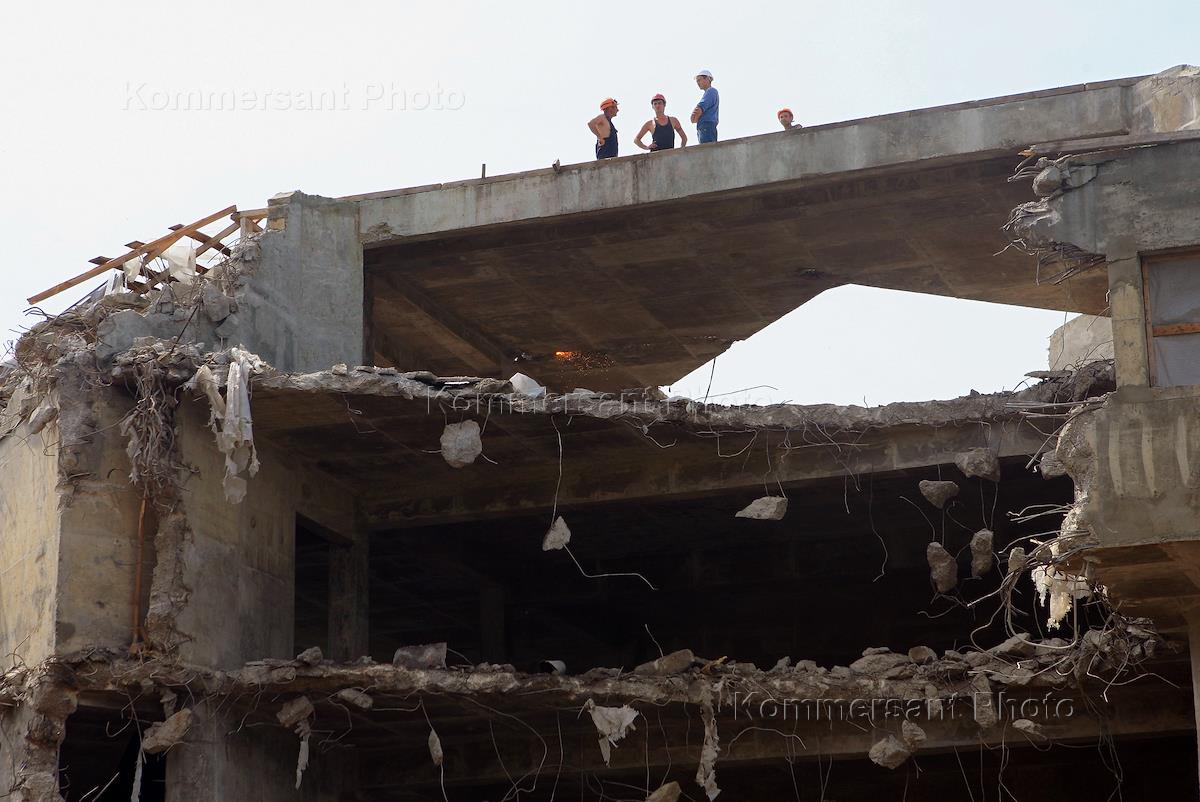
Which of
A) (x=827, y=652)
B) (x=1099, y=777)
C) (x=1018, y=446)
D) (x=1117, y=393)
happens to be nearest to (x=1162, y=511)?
(x=1117, y=393)

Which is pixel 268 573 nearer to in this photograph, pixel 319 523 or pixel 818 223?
pixel 319 523

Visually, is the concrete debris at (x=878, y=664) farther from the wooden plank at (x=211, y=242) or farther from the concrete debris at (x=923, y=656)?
the wooden plank at (x=211, y=242)

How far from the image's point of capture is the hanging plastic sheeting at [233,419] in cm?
1493

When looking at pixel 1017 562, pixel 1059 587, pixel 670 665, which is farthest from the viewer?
pixel 670 665

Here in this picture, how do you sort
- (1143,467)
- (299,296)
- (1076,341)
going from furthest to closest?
1. (1076,341)
2. (299,296)
3. (1143,467)

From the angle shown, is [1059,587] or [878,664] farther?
[878,664]

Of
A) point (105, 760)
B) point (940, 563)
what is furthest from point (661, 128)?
point (105, 760)

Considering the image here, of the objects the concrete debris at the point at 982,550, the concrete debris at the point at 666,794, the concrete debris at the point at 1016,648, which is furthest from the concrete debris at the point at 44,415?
the concrete debris at the point at 1016,648

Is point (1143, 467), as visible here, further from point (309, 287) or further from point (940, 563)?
point (309, 287)

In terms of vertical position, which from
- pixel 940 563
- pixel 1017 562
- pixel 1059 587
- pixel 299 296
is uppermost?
pixel 299 296

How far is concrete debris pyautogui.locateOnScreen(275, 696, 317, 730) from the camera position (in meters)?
15.8

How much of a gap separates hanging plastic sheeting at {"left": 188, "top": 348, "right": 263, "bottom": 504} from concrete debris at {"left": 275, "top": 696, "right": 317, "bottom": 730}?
1.98 meters

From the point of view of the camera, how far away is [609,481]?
17.9 metres

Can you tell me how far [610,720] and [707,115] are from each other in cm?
696
